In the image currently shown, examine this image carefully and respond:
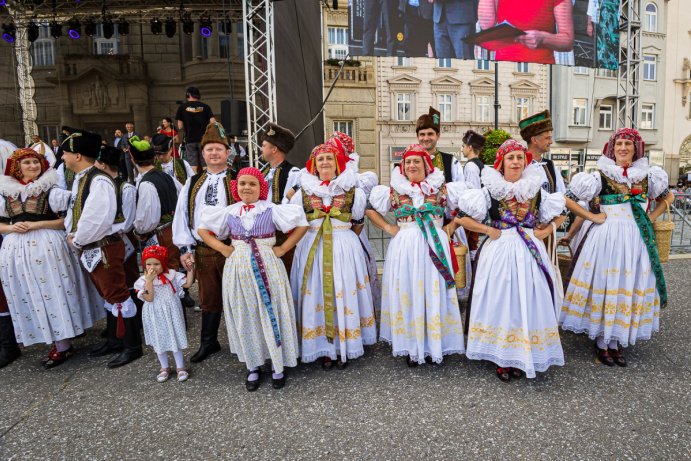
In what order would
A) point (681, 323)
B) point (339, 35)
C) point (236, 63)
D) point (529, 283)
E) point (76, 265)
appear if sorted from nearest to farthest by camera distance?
point (529, 283), point (76, 265), point (681, 323), point (236, 63), point (339, 35)

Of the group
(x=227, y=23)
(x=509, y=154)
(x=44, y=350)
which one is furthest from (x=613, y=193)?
(x=227, y=23)

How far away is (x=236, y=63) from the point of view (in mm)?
14945

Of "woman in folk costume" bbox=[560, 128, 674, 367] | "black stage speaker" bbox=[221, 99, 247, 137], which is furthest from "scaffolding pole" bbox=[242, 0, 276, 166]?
"woman in folk costume" bbox=[560, 128, 674, 367]

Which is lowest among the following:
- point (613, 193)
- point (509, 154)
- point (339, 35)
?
point (613, 193)

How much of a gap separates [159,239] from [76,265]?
81 cm

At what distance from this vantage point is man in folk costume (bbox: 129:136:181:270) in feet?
13.6

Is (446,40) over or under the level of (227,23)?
under

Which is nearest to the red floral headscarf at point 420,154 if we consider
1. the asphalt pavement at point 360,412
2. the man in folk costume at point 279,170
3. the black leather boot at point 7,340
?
the man in folk costume at point 279,170

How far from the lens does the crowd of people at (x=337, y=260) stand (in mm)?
3150

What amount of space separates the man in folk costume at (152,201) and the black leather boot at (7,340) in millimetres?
1344

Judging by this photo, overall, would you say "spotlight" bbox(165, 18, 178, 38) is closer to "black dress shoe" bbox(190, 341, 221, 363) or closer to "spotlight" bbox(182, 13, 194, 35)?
"spotlight" bbox(182, 13, 194, 35)

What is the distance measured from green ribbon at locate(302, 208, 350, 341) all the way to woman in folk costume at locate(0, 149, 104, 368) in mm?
2275

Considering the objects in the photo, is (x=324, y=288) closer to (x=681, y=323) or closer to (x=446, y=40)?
(x=681, y=323)

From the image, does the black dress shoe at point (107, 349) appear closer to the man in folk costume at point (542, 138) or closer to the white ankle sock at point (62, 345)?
the white ankle sock at point (62, 345)
